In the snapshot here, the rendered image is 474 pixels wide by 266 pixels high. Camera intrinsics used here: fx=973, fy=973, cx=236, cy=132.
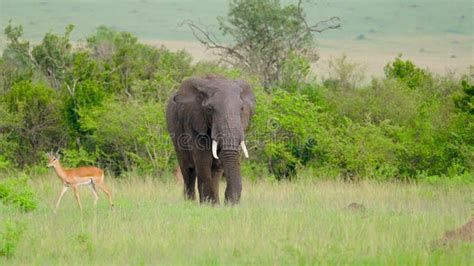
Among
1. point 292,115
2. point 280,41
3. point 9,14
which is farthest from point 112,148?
point 9,14

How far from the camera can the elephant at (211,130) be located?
14391mm

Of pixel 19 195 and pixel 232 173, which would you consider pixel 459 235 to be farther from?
pixel 19 195

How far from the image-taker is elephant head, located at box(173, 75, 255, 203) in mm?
14336

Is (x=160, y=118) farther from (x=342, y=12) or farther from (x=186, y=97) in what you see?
(x=342, y=12)

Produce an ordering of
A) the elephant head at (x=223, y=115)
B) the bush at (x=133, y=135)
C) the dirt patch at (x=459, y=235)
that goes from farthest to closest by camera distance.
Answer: the bush at (x=133, y=135) → the elephant head at (x=223, y=115) → the dirt patch at (x=459, y=235)

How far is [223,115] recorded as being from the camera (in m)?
14.4

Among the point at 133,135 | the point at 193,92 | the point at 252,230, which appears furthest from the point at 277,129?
the point at 252,230

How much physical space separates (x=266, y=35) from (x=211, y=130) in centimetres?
1773

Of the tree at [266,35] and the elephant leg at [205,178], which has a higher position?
the tree at [266,35]

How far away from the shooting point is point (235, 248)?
1022 centimetres

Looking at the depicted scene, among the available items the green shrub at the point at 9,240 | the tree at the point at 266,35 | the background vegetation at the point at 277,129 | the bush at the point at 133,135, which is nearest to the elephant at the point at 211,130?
the bush at the point at 133,135

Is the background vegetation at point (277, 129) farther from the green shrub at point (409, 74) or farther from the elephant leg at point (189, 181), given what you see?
the green shrub at point (409, 74)

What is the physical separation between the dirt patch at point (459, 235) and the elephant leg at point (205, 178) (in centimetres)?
485

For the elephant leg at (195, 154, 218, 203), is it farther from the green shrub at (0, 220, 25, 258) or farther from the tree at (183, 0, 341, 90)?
the tree at (183, 0, 341, 90)
